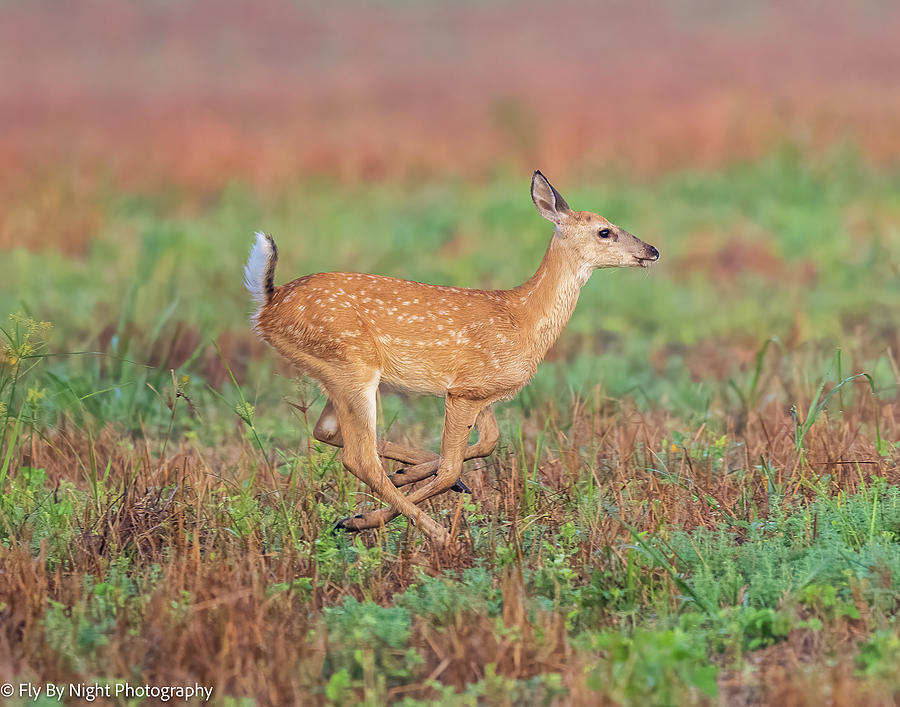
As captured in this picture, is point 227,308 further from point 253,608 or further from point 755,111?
point 755,111

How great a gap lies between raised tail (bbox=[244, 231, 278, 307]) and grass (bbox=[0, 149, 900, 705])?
48 centimetres

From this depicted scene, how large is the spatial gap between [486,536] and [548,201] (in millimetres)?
1659

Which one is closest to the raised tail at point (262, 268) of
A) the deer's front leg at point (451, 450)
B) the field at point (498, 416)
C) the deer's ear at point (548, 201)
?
the field at point (498, 416)

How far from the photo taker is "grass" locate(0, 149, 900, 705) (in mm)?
4875

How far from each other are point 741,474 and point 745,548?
1.10m

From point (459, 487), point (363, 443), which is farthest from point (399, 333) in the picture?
point (459, 487)

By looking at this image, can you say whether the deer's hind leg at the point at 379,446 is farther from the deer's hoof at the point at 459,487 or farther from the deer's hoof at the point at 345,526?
the deer's hoof at the point at 345,526

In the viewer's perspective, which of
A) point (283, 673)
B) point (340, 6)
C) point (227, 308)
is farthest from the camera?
point (340, 6)

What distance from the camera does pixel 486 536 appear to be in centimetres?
611

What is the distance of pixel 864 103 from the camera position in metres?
21.6

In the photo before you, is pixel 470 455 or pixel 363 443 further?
pixel 470 455

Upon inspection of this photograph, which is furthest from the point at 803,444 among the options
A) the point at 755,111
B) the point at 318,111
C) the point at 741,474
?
the point at 318,111

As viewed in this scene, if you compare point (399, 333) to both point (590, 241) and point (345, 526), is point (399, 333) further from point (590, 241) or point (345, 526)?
point (590, 241)

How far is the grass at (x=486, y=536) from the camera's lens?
16.0 feet
